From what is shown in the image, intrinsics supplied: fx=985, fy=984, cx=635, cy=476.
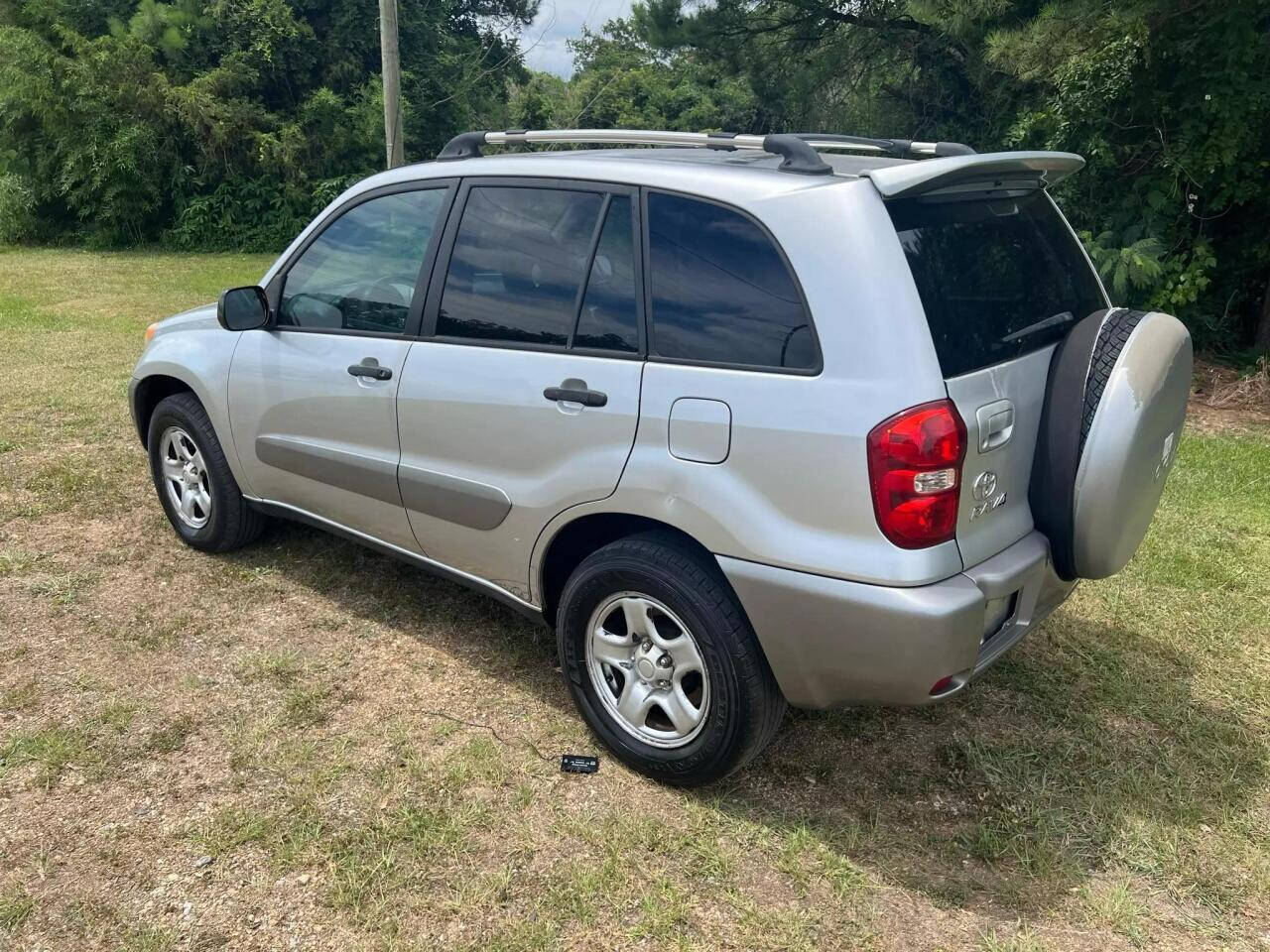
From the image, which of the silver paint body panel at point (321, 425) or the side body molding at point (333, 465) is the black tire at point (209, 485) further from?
the side body molding at point (333, 465)

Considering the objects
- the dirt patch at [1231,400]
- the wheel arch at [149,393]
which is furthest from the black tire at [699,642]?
the dirt patch at [1231,400]

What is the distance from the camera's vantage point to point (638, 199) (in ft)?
9.43

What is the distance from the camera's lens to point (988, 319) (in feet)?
8.77

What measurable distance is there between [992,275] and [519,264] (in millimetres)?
1440

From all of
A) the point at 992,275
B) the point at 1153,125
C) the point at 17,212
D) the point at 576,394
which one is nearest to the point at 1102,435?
the point at 992,275

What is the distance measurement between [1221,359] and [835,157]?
25.0ft

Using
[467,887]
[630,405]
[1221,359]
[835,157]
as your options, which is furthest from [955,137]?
[467,887]

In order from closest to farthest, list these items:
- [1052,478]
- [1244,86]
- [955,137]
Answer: [1052,478] < [1244,86] < [955,137]

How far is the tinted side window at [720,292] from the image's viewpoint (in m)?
2.55

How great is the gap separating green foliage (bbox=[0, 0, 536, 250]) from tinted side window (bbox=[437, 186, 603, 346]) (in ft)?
56.3

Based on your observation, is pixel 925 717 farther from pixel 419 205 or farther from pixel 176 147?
pixel 176 147

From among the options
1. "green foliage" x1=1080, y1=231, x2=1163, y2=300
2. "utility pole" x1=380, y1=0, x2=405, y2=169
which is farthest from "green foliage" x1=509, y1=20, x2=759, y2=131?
"green foliage" x1=1080, y1=231, x2=1163, y2=300

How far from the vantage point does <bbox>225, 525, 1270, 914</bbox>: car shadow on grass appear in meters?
2.70

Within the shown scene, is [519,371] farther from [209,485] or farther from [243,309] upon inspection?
[209,485]
